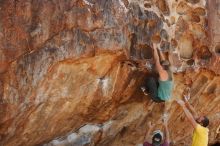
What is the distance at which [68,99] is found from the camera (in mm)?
6285

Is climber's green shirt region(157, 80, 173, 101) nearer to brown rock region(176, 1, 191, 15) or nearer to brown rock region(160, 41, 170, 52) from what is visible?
brown rock region(160, 41, 170, 52)

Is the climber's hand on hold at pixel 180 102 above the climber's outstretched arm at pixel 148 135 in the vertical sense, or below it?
above

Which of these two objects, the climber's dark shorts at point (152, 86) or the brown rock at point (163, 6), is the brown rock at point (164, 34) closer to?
the brown rock at point (163, 6)

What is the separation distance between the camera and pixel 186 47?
265 inches

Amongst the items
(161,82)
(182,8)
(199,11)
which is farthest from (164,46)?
(199,11)

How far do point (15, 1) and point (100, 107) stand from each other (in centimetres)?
202

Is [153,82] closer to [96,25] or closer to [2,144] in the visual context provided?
[96,25]

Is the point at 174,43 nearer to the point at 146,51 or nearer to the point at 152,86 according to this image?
the point at 146,51

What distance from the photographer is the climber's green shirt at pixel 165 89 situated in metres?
6.38

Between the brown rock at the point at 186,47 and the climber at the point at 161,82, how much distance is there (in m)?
0.40

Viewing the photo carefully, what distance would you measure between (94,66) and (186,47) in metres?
1.46

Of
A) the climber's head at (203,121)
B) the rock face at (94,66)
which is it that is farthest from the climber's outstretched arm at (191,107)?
the climber's head at (203,121)

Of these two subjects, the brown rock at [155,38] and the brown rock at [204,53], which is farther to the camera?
the brown rock at [204,53]

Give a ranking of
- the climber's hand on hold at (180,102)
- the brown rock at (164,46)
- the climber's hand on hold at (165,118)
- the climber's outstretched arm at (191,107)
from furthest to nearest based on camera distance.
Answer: the climber's hand on hold at (165,118) < the climber's hand on hold at (180,102) < the climber's outstretched arm at (191,107) < the brown rock at (164,46)
